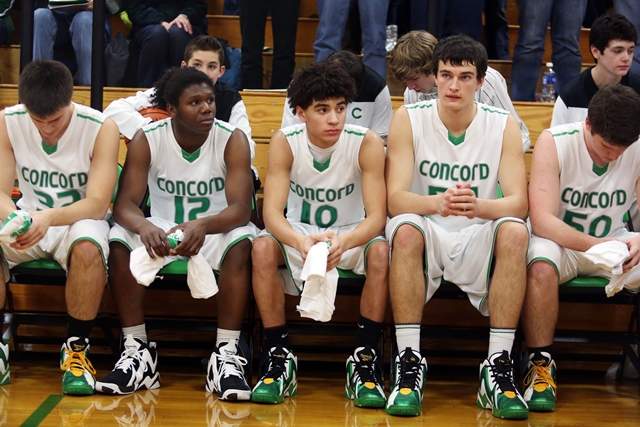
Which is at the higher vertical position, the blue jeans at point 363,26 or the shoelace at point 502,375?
the blue jeans at point 363,26

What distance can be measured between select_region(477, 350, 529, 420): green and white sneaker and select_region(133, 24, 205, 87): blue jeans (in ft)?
9.59

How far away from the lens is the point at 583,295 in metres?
3.46

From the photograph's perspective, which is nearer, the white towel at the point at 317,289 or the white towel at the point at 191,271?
the white towel at the point at 317,289

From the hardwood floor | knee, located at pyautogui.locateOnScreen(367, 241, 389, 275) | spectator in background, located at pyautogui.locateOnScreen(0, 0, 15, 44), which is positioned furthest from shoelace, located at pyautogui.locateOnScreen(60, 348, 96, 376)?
spectator in background, located at pyautogui.locateOnScreen(0, 0, 15, 44)

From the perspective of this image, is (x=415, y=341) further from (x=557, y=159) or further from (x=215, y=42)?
(x=215, y=42)

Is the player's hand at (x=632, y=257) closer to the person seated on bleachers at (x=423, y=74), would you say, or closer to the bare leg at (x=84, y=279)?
the person seated on bleachers at (x=423, y=74)

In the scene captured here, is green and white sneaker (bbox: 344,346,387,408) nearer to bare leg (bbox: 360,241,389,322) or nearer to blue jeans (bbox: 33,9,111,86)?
bare leg (bbox: 360,241,389,322)

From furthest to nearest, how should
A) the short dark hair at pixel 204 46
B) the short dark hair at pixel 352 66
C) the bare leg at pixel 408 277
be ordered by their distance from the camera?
the short dark hair at pixel 204 46, the short dark hair at pixel 352 66, the bare leg at pixel 408 277

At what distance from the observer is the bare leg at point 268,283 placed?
10.6 feet

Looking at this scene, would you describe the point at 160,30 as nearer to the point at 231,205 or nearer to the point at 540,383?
the point at 231,205

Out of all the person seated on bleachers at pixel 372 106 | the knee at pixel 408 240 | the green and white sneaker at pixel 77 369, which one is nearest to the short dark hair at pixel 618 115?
the knee at pixel 408 240

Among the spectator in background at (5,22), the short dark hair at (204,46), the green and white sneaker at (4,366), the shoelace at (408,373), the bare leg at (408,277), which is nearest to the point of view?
the shoelace at (408,373)

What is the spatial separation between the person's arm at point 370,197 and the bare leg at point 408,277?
0.52 feet

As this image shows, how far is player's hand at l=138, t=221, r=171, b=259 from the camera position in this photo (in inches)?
125
